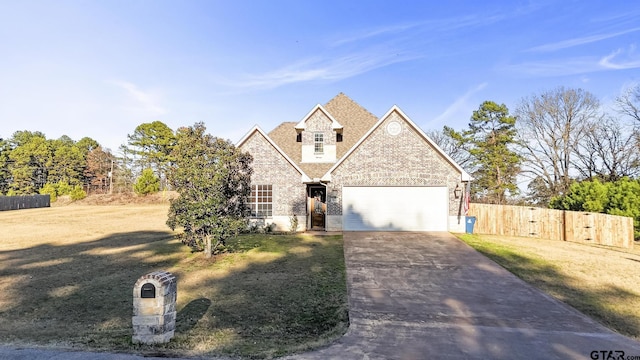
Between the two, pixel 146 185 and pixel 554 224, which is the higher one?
pixel 146 185

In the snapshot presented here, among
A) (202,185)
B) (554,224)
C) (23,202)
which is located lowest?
(554,224)

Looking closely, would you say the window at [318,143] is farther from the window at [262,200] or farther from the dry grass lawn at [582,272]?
the dry grass lawn at [582,272]

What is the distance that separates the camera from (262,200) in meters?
18.0

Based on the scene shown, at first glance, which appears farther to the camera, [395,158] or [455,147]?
[455,147]

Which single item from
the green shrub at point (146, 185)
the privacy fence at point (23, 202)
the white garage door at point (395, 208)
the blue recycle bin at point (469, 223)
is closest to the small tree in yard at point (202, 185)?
the white garage door at point (395, 208)

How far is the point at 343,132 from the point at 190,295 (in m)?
15.1

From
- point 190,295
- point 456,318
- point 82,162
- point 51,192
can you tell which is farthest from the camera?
point 82,162

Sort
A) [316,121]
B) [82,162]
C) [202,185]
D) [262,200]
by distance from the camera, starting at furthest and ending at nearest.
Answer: [82,162]
[316,121]
[262,200]
[202,185]

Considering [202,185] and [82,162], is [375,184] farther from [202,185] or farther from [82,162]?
[82,162]

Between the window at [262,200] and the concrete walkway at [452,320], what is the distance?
821 cm

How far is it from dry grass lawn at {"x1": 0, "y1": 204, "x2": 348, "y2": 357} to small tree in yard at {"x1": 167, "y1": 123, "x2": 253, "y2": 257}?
1173 mm

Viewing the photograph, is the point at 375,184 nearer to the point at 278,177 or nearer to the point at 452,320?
the point at 278,177

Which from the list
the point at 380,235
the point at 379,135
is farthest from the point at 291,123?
the point at 380,235

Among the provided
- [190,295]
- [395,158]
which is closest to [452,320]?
[190,295]
